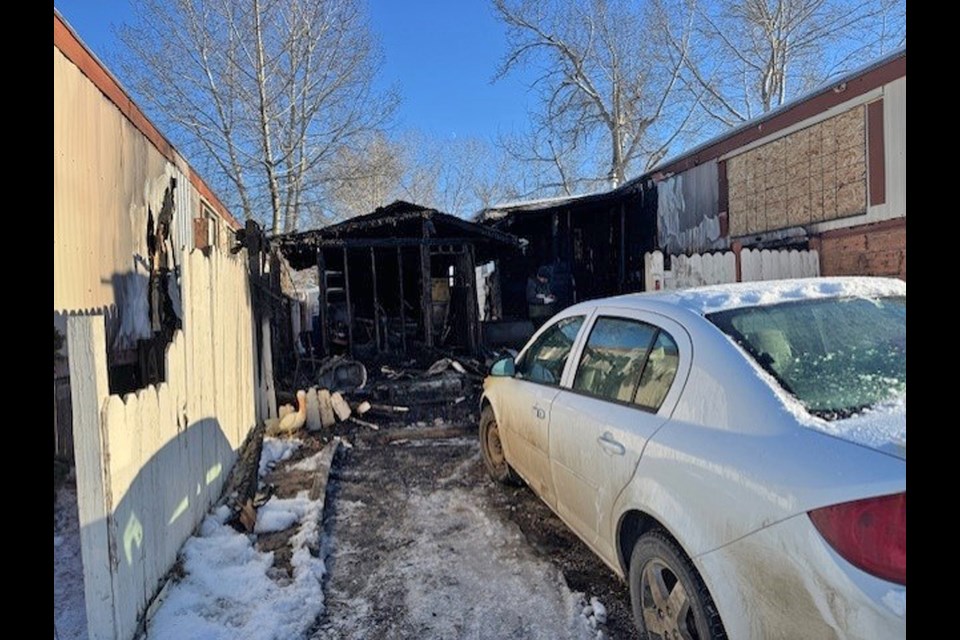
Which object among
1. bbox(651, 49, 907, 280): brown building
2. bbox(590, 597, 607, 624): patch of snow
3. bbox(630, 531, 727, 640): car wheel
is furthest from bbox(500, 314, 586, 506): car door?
bbox(651, 49, 907, 280): brown building

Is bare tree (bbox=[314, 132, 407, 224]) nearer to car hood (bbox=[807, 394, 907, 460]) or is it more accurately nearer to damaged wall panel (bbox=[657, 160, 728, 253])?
damaged wall panel (bbox=[657, 160, 728, 253])

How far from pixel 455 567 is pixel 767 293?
92.5 inches

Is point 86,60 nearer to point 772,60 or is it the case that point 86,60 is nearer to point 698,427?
point 698,427

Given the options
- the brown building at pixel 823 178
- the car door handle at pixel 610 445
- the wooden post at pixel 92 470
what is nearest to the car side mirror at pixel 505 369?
the car door handle at pixel 610 445

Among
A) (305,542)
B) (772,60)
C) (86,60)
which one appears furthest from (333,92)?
(305,542)

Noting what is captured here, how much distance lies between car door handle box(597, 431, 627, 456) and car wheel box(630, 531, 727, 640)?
0.38m

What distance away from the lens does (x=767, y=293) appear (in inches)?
102

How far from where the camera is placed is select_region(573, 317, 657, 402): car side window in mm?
2697

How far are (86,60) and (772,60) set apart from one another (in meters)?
29.6

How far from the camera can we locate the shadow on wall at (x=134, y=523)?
2.12 m

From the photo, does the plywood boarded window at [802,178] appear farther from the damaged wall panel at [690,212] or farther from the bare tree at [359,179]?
the bare tree at [359,179]

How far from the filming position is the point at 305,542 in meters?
3.45

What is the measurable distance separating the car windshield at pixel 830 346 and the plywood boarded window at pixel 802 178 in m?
6.88

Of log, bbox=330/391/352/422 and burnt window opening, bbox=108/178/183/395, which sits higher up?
burnt window opening, bbox=108/178/183/395
